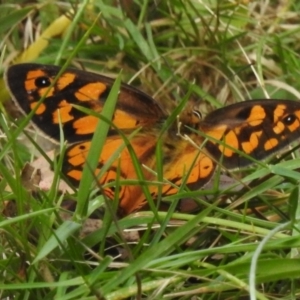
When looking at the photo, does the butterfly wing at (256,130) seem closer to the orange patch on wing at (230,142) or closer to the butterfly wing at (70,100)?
the orange patch on wing at (230,142)

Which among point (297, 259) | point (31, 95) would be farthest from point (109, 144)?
point (297, 259)

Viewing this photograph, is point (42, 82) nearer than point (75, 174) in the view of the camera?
No

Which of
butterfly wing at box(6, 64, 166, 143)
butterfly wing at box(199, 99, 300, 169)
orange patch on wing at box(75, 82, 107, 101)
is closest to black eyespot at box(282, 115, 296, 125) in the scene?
butterfly wing at box(199, 99, 300, 169)

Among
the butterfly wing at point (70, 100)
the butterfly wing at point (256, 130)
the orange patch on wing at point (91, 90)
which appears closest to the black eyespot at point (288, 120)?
the butterfly wing at point (256, 130)

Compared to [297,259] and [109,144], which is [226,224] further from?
[109,144]

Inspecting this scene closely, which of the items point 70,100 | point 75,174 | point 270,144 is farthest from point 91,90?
point 270,144

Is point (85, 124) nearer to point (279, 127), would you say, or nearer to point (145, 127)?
point (145, 127)

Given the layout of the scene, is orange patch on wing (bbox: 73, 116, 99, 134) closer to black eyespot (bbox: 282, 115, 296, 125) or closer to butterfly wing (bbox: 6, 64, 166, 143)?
butterfly wing (bbox: 6, 64, 166, 143)
